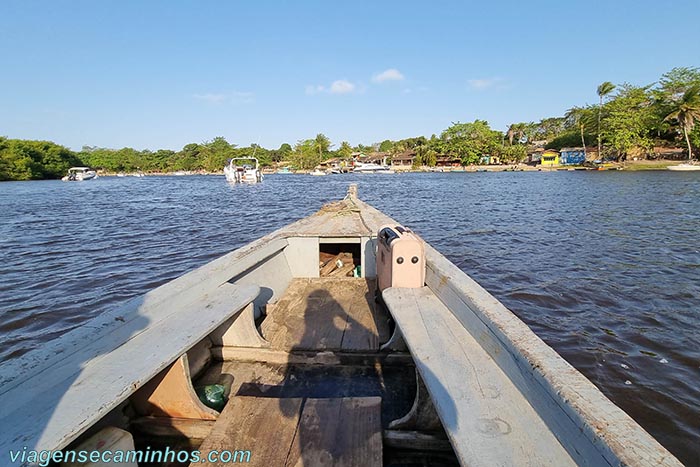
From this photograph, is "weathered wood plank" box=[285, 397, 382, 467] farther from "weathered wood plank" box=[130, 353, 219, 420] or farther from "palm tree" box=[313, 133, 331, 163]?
"palm tree" box=[313, 133, 331, 163]

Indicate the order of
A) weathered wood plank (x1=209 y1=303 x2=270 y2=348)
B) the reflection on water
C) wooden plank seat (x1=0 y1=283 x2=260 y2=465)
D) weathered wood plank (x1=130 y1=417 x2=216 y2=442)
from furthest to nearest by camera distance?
the reflection on water → weathered wood plank (x1=209 y1=303 x2=270 y2=348) → weathered wood plank (x1=130 y1=417 x2=216 y2=442) → wooden plank seat (x1=0 y1=283 x2=260 y2=465)

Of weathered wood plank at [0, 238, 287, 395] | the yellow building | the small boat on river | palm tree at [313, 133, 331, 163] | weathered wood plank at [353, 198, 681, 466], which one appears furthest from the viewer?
palm tree at [313, 133, 331, 163]

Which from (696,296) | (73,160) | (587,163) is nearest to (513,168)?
(587,163)

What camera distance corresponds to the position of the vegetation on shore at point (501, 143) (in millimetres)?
50656

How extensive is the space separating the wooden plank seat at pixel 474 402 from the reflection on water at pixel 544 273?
108 inches

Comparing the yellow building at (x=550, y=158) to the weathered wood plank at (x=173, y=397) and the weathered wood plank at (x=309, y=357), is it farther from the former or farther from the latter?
the weathered wood plank at (x=173, y=397)

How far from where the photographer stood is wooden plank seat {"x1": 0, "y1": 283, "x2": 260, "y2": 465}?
1.29m

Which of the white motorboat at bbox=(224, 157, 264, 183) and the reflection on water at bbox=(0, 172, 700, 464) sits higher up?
the white motorboat at bbox=(224, 157, 264, 183)

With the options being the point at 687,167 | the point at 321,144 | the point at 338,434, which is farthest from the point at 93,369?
the point at 321,144

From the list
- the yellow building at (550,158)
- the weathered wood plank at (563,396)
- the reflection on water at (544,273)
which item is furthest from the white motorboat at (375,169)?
the weathered wood plank at (563,396)

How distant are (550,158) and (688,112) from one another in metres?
21.2

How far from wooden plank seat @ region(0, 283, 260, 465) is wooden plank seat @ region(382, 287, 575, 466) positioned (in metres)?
1.35

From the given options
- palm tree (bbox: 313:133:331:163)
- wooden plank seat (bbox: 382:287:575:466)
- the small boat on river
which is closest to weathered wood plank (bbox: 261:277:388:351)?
wooden plank seat (bbox: 382:287:575:466)

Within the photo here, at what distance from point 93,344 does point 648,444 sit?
7.97 feet
